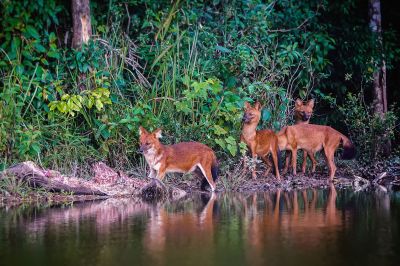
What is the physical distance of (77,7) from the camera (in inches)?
629

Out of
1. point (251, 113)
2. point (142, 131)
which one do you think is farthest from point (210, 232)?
point (251, 113)

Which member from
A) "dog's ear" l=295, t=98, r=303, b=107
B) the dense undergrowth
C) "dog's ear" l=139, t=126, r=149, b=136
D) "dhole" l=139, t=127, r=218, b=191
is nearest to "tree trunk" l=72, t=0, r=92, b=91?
the dense undergrowth

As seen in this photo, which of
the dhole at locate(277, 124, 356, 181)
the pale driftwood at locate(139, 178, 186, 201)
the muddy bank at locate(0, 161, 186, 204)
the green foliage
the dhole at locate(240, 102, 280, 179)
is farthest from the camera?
the green foliage

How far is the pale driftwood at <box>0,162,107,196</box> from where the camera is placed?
13422 millimetres

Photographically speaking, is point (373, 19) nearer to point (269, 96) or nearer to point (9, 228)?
point (269, 96)

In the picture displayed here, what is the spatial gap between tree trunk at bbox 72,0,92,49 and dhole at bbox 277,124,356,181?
429 centimetres

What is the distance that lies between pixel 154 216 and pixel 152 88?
505cm

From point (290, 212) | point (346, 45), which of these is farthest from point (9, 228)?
point (346, 45)

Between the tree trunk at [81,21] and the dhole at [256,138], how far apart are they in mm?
3381

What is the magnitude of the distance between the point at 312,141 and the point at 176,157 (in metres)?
3.58

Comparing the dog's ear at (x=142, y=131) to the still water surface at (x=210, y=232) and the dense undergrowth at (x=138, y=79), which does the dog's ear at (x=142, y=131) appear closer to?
the dense undergrowth at (x=138, y=79)

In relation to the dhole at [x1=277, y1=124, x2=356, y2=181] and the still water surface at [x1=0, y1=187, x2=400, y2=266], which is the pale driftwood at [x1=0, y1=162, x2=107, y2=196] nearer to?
the still water surface at [x1=0, y1=187, x2=400, y2=266]

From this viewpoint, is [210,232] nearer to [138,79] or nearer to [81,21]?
[138,79]

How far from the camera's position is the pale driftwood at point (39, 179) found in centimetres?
1342
